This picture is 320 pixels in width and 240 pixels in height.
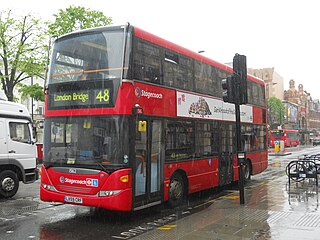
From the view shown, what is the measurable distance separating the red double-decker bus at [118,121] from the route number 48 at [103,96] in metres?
0.02

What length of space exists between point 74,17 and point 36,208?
20609 mm

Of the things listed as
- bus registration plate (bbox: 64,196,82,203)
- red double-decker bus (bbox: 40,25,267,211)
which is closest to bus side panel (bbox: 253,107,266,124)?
red double-decker bus (bbox: 40,25,267,211)

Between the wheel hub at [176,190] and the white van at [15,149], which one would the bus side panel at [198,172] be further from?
the white van at [15,149]

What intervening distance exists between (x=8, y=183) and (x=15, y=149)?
107 cm

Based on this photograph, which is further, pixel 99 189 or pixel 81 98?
pixel 81 98

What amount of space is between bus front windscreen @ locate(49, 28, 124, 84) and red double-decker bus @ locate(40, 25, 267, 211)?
0.02 m

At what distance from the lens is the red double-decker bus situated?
305 inches

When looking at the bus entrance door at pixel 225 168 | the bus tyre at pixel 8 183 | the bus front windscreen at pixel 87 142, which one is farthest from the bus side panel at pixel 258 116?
the bus tyre at pixel 8 183

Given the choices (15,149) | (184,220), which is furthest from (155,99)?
(15,149)

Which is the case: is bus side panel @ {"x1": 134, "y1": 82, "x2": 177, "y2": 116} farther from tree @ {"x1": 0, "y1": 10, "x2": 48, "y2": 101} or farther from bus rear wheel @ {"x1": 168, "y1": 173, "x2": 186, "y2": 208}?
tree @ {"x1": 0, "y1": 10, "x2": 48, "y2": 101}

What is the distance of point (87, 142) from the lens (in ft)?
26.2

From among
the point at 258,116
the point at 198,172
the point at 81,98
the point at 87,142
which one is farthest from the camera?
the point at 258,116

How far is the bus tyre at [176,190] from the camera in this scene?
30.6 feet

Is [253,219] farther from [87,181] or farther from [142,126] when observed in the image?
[87,181]
